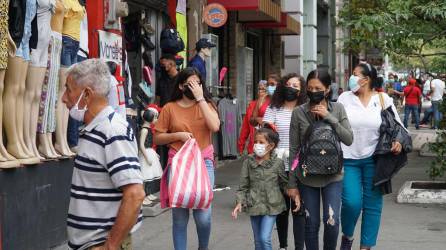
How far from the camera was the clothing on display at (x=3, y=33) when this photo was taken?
698 cm

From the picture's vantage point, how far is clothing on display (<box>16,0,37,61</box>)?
7434 millimetres

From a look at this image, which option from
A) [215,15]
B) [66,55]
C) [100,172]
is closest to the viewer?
[100,172]

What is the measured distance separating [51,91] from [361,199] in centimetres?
319

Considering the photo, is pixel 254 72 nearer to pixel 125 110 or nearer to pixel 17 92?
pixel 125 110

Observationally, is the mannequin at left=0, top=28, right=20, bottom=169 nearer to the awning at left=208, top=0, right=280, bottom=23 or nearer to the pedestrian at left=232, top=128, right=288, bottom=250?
the pedestrian at left=232, top=128, right=288, bottom=250

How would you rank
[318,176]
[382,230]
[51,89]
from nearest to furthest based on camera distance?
[318,176] < [51,89] < [382,230]

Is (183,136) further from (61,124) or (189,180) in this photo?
(61,124)

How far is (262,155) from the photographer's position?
23.5 ft

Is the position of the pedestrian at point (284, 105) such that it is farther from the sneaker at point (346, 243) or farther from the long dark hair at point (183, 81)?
the long dark hair at point (183, 81)

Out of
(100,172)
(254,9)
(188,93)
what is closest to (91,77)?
(100,172)

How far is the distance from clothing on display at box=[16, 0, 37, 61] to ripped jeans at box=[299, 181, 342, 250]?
276 cm

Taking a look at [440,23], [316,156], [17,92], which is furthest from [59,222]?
[440,23]

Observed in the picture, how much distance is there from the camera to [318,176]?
6.75 meters

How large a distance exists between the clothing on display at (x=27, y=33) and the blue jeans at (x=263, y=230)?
2.53 m
